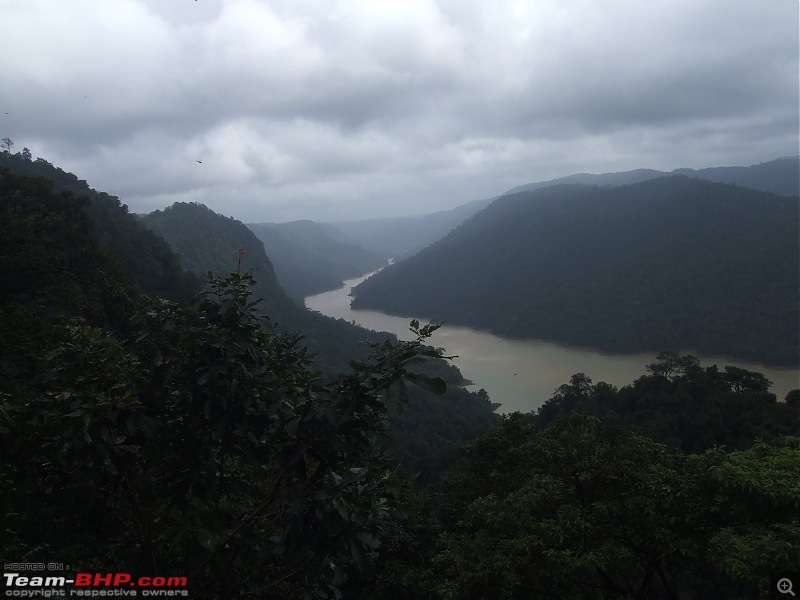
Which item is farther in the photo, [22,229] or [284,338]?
[22,229]

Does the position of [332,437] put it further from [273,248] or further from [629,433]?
[273,248]

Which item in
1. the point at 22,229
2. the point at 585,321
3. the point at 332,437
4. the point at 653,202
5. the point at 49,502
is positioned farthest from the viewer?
the point at 653,202

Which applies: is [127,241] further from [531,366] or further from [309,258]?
[309,258]

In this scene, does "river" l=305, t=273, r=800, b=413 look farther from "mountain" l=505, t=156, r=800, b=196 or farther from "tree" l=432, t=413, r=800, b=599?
"mountain" l=505, t=156, r=800, b=196

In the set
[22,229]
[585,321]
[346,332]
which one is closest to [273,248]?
[346,332]

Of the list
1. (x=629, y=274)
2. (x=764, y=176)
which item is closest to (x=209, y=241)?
(x=629, y=274)

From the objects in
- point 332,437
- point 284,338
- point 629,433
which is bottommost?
point 629,433

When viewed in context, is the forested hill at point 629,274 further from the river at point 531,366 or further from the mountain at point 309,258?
the mountain at point 309,258
